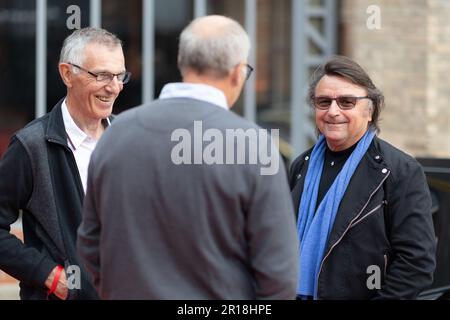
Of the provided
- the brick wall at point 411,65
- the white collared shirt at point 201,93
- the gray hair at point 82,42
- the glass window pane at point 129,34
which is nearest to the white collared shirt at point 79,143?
the gray hair at point 82,42

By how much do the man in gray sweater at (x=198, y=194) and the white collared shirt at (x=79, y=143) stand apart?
0.91 meters

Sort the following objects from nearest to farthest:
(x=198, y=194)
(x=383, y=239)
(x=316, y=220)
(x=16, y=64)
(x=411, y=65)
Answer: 1. (x=198, y=194)
2. (x=383, y=239)
3. (x=316, y=220)
4. (x=16, y=64)
5. (x=411, y=65)

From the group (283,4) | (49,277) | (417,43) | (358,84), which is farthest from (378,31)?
(49,277)

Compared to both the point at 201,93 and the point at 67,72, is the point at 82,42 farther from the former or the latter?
the point at 201,93

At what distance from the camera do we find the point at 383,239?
3.59m

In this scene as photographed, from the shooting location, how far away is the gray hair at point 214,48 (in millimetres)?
2838

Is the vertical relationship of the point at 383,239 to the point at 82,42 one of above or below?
below

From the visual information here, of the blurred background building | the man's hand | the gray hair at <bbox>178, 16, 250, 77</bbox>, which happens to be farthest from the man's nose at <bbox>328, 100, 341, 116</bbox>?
the blurred background building

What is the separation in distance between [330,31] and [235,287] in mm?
7233

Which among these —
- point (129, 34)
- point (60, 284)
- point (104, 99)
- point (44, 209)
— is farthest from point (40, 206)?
point (129, 34)

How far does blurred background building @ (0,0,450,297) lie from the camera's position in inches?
341

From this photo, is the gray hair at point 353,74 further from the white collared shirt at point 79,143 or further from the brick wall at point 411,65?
the brick wall at point 411,65

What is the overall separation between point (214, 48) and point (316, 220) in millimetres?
1135

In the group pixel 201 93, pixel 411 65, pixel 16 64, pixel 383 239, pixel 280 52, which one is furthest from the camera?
pixel 280 52
